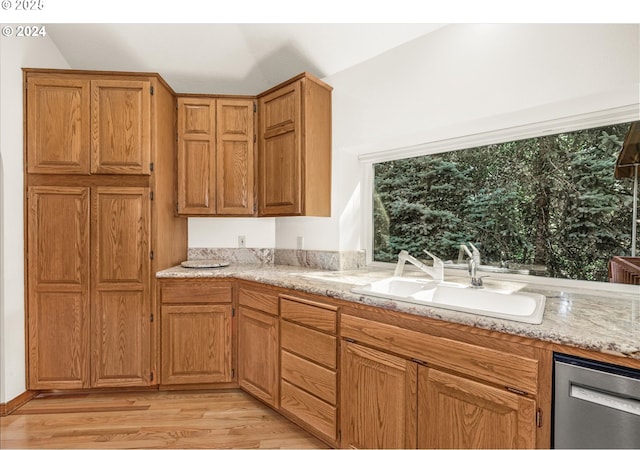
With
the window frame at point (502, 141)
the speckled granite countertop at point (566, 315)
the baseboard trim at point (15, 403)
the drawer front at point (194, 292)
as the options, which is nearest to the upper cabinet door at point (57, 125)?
the drawer front at point (194, 292)

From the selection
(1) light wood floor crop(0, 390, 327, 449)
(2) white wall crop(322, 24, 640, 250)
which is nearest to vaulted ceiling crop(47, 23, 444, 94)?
(2) white wall crop(322, 24, 640, 250)

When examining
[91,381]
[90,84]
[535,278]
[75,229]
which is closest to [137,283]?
[75,229]

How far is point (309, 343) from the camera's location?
1.88m

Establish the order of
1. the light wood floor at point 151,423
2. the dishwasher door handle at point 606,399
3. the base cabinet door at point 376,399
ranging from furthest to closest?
1. the light wood floor at point 151,423
2. the base cabinet door at point 376,399
3. the dishwasher door handle at point 606,399

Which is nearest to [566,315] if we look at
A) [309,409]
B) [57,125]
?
[309,409]

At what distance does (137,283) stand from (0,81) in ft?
5.22

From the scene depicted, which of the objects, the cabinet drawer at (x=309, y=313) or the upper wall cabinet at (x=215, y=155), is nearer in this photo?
the cabinet drawer at (x=309, y=313)

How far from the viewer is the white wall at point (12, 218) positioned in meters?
2.19

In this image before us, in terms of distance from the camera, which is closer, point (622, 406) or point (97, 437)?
point (622, 406)

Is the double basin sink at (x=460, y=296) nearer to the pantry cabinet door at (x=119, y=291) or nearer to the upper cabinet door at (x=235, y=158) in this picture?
the upper cabinet door at (x=235, y=158)

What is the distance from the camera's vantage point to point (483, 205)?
6.91 feet

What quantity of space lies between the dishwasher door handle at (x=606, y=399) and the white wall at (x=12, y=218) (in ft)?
10.2

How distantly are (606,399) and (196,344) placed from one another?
2.33 m
